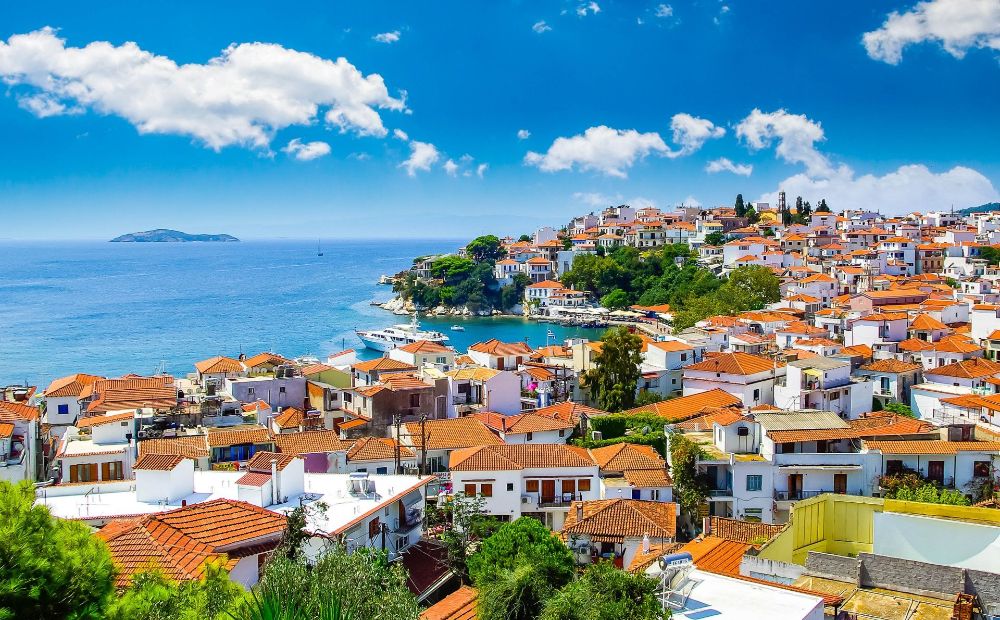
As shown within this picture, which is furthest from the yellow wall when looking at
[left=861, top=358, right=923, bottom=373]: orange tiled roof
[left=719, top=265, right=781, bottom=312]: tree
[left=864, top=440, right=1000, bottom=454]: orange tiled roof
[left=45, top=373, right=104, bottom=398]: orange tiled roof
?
[left=719, top=265, right=781, bottom=312]: tree

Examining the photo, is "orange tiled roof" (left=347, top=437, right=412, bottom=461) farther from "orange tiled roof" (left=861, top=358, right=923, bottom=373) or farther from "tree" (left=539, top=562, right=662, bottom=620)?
"orange tiled roof" (left=861, top=358, right=923, bottom=373)

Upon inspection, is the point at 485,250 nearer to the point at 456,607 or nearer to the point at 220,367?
the point at 220,367

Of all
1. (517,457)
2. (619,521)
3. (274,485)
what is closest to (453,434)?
(517,457)

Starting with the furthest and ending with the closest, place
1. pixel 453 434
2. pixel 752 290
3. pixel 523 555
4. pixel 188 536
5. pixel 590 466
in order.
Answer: pixel 752 290 → pixel 453 434 → pixel 590 466 → pixel 523 555 → pixel 188 536

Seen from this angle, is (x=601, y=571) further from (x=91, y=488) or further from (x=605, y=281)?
(x=605, y=281)

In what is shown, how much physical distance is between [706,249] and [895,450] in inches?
2025

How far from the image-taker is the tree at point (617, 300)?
204 feet

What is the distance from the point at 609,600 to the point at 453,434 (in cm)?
1150

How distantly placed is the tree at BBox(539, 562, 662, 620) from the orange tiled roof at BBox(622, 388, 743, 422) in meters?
14.6

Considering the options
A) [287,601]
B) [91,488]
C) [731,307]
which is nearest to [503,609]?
[287,601]

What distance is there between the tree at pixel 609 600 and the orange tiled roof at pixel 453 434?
10273 millimetres

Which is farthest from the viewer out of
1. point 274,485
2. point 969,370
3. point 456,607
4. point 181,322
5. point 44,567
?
point 181,322

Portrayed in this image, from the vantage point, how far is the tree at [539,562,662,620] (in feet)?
23.8

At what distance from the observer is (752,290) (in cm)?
4759
